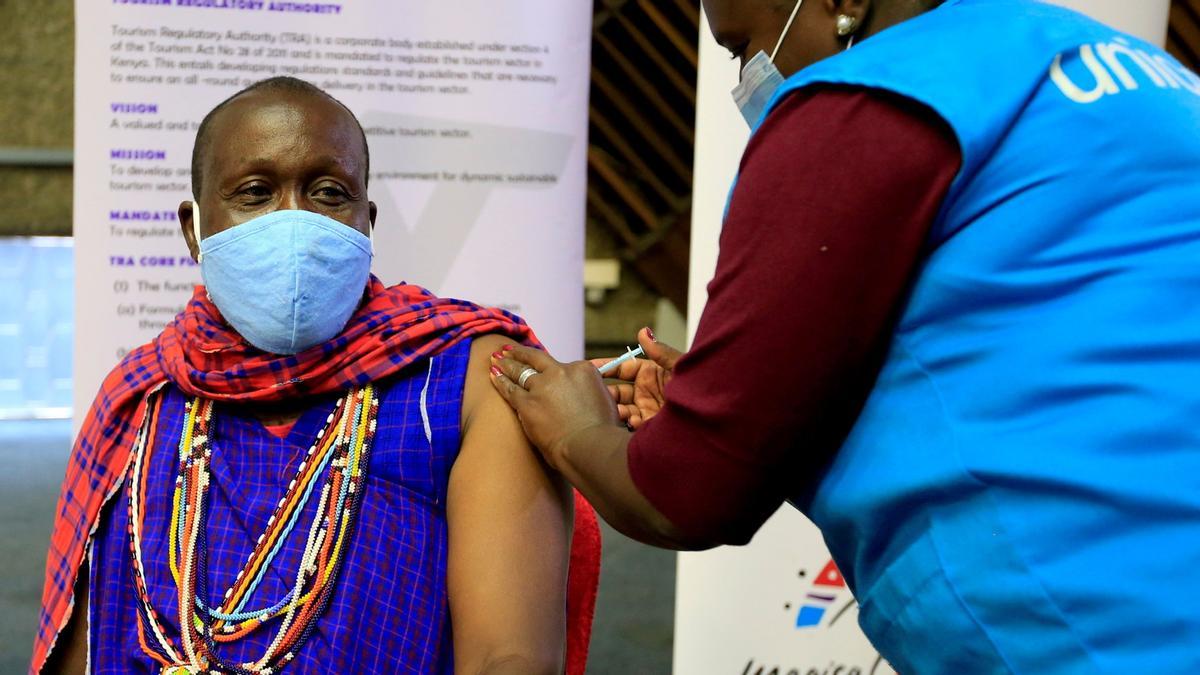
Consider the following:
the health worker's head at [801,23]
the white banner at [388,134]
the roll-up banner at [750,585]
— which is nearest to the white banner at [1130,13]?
the roll-up banner at [750,585]

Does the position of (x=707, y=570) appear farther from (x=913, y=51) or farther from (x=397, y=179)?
(x=913, y=51)

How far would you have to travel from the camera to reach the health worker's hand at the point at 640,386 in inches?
57.6

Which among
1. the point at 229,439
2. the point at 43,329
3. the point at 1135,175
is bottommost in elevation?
the point at 43,329

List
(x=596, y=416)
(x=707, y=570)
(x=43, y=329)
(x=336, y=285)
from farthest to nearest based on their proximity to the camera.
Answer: (x=43, y=329) < (x=707, y=570) < (x=336, y=285) < (x=596, y=416)

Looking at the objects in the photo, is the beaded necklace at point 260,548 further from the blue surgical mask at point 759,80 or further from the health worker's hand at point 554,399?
the blue surgical mask at point 759,80

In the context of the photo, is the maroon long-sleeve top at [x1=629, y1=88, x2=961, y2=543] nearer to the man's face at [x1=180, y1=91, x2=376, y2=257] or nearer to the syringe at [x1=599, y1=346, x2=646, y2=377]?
the syringe at [x1=599, y1=346, x2=646, y2=377]

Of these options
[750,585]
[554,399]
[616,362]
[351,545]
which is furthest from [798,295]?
[750,585]

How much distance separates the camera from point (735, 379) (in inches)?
37.8

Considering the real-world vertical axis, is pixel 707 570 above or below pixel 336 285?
below

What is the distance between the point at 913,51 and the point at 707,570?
1762 mm

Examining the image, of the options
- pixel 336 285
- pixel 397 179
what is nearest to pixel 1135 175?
pixel 336 285

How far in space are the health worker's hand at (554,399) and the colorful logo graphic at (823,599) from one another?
1.23 meters

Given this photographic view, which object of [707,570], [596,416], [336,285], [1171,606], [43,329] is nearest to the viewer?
[1171,606]

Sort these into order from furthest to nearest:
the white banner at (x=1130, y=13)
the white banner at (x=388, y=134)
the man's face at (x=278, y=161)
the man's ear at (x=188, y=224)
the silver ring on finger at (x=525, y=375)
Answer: the white banner at (x=388, y=134)
the white banner at (x=1130, y=13)
the man's ear at (x=188, y=224)
the man's face at (x=278, y=161)
the silver ring on finger at (x=525, y=375)
